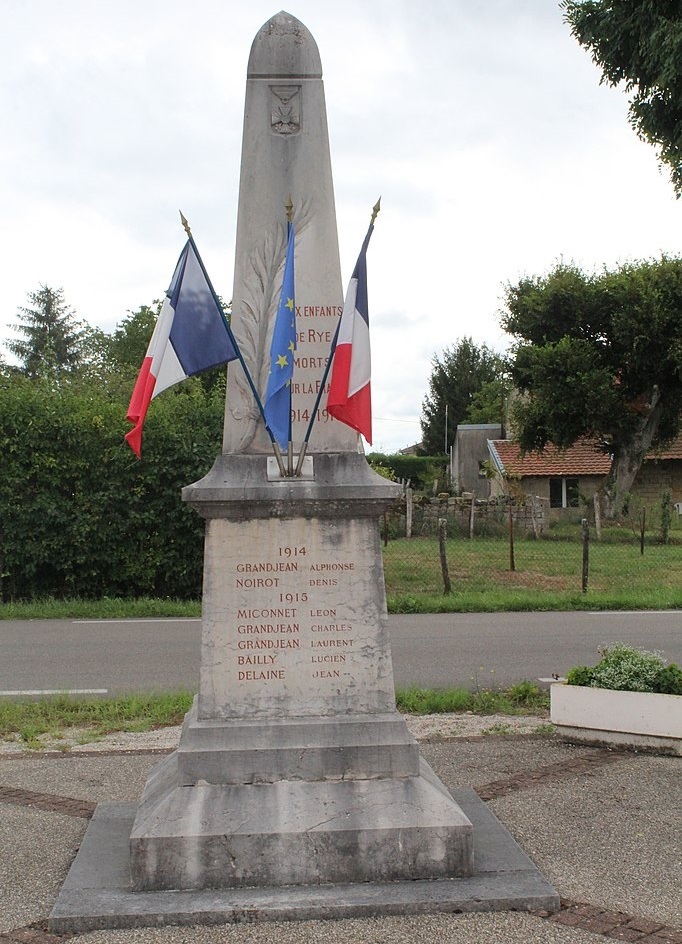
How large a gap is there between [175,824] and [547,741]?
351cm

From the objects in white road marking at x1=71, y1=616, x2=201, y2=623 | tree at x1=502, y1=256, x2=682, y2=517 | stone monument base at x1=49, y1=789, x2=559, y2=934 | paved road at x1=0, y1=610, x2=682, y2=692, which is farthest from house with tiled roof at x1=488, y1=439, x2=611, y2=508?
stone monument base at x1=49, y1=789, x2=559, y2=934

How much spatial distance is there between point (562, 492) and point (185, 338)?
36.0m

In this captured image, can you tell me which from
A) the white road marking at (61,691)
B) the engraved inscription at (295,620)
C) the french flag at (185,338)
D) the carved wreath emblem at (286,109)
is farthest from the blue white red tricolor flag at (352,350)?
the white road marking at (61,691)

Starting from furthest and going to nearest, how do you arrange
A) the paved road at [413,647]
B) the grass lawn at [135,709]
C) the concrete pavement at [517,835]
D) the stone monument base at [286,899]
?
the paved road at [413,647] → the grass lawn at [135,709] → the stone monument base at [286,899] → the concrete pavement at [517,835]

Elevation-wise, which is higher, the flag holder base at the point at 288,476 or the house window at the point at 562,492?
the house window at the point at 562,492

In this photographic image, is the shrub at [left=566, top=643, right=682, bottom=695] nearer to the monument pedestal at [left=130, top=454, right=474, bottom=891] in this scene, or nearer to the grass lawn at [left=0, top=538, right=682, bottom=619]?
the monument pedestal at [left=130, top=454, right=474, bottom=891]

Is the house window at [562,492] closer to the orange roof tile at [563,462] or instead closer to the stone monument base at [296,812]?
the orange roof tile at [563,462]

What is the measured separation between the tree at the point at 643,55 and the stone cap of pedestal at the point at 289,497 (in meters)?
5.02

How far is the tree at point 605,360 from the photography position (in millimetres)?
32500

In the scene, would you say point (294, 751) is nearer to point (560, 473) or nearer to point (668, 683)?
point (668, 683)

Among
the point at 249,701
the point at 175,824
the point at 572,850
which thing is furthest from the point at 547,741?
the point at 175,824

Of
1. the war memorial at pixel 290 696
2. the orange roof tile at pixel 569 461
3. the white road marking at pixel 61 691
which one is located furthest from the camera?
the orange roof tile at pixel 569 461

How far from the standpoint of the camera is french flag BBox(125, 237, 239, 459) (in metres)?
5.18

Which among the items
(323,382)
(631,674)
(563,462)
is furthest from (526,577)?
(563,462)
